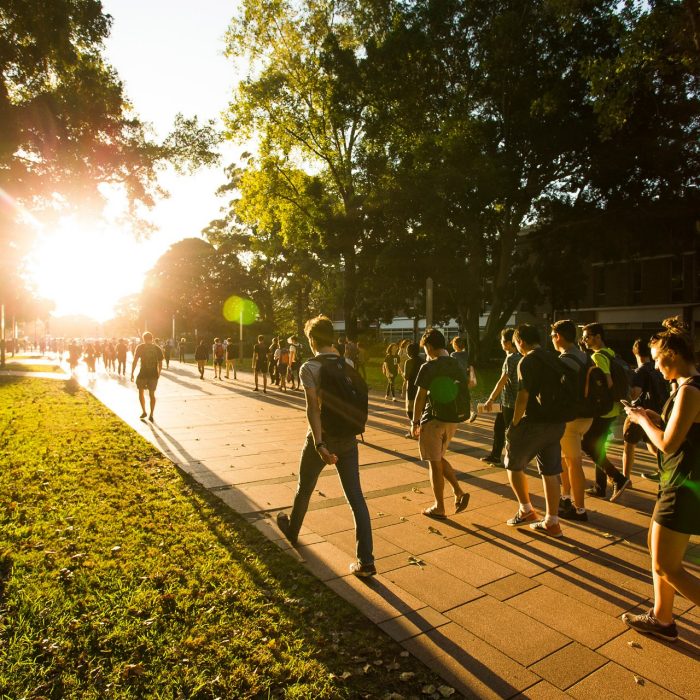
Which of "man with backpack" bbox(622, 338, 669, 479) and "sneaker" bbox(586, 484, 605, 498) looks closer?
"sneaker" bbox(586, 484, 605, 498)

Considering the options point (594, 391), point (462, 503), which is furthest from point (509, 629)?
point (594, 391)

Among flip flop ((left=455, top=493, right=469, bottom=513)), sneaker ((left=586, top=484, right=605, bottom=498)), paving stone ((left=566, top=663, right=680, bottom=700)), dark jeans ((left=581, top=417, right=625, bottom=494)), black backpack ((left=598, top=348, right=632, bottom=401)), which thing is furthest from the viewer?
sneaker ((left=586, top=484, right=605, bottom=498))

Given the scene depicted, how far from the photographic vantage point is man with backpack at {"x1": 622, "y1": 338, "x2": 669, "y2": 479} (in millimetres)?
6648

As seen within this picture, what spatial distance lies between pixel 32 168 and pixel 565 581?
1803 cm

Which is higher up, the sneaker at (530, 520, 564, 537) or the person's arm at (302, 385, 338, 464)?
the person's arm at (302, 385, 338, 464)

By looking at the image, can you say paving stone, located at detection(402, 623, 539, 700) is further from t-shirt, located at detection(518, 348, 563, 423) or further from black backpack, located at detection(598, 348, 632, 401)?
black backpack, located at detection(598, 348, 632, 401)

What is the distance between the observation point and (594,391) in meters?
5.69

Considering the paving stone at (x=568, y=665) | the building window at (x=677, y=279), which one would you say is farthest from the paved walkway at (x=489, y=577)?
the building window at (x=677, y=279)

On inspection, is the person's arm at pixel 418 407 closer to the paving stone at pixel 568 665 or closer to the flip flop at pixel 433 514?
the flip flop at pixel 433 514

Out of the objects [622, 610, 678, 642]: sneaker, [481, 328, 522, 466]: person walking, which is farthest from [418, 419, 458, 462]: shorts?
[622, 610, 678, 642]: sneaker

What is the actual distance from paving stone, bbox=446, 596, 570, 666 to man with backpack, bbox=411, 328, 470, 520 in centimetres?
169

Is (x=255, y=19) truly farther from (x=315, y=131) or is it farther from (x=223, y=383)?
(x=223, y=383)

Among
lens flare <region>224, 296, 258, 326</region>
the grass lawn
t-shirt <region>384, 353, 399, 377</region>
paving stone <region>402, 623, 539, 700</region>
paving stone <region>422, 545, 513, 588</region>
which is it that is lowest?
the grass lawn

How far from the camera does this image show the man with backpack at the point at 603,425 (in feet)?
19.6
